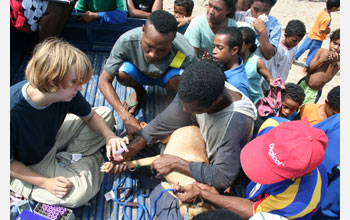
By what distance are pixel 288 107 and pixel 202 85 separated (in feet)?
5.05

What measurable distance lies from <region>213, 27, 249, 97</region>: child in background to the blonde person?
1.27 meters

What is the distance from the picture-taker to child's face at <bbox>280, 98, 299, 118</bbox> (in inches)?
111

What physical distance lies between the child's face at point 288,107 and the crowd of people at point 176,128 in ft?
0.04

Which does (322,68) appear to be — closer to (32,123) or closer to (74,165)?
(74,165)

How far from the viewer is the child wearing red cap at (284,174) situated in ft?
4.78

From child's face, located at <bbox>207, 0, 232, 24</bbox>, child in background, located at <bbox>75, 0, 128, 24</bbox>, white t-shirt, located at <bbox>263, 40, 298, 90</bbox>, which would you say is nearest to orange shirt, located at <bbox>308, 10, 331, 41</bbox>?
white t-shirt, located at <bbox>263, 40, 298, 90</bbox>

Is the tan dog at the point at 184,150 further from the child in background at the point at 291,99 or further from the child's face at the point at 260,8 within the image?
the child's face at the point at 260,8

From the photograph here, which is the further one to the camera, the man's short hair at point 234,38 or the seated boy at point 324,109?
the man's short hair at point 234,38

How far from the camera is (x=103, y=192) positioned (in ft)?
7.50

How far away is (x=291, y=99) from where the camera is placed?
9.18 feet

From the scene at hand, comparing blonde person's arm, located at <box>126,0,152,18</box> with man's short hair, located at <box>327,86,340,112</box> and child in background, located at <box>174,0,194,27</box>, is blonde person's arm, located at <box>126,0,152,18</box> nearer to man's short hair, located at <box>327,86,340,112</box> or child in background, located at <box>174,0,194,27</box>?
child in background, located at <box>174,0,194,27</box>

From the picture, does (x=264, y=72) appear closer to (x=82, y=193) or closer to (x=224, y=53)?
(x=224, y=53)

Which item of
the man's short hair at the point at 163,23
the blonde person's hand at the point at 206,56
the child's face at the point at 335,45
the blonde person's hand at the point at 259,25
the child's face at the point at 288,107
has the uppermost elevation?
the man's short hair at the point at 163,23

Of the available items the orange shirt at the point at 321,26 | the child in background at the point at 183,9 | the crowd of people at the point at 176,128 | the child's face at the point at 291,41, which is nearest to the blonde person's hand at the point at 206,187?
the crowd of people at the point at 176,128
